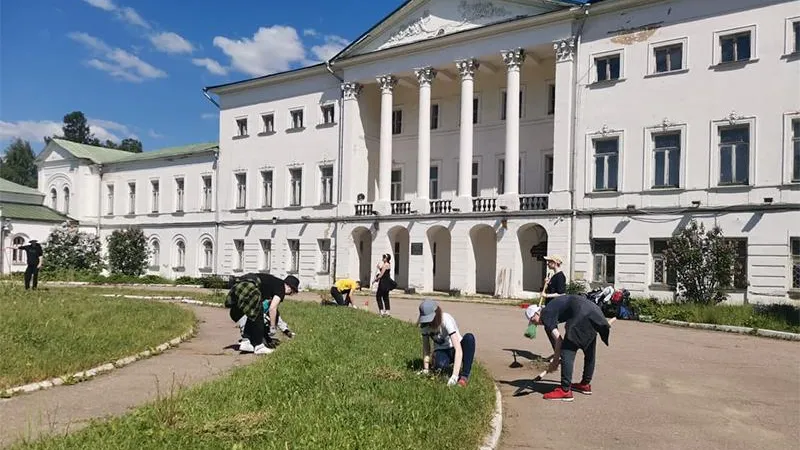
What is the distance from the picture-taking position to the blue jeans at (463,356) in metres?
8.22

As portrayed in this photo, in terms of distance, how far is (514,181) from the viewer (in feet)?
97.9

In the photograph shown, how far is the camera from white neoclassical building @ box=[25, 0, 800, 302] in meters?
24.0

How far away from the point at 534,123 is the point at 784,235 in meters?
12.6

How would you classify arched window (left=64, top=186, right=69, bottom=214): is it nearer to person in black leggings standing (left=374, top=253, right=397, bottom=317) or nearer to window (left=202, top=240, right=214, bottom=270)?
window (left=202, top=240, right=214, bottom=270)

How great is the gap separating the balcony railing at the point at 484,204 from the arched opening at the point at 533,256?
1.86 m

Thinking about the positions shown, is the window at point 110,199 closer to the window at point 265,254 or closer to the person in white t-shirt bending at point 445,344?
the window at point 265,254

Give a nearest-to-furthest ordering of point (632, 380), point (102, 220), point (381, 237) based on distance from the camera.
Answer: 1. point (632, 380)
2. point (381, 237)
3. point (102, 220)

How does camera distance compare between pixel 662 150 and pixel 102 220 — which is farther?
pixel 102 220

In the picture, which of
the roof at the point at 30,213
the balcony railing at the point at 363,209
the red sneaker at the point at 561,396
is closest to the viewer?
the red sneaker at the point at 561,396

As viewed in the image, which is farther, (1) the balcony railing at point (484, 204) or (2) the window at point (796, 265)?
(1) the balcony railing at point (484, 204)

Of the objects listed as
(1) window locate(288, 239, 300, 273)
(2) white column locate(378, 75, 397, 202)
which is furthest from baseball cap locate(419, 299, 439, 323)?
(1) window locate(288, 239, 300, 273)

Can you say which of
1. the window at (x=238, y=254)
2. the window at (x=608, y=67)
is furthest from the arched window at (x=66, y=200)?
the window at (x=608, y=67)

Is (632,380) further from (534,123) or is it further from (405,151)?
(405,151)

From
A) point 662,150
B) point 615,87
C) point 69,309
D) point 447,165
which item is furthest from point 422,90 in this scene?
point 69,309
